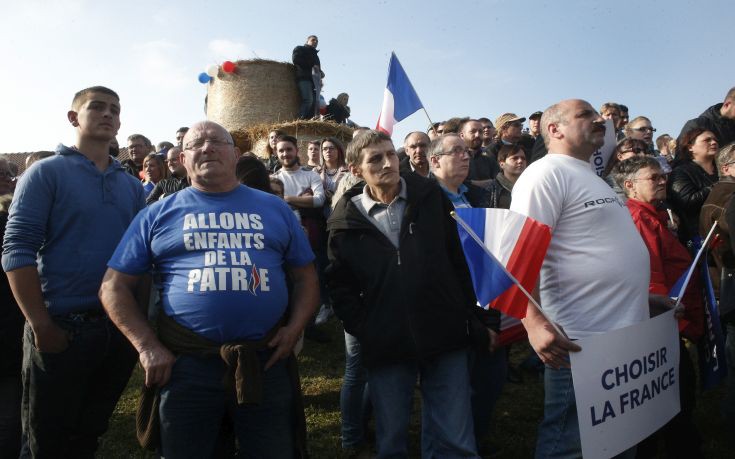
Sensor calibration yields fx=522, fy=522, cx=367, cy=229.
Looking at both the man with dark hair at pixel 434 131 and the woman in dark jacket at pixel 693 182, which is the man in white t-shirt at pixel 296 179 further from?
the woman in dark jacket at pixel 693 182

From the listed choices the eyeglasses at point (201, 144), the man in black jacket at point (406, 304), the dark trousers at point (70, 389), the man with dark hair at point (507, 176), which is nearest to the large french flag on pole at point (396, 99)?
the man with dark hair at point (507, 176)

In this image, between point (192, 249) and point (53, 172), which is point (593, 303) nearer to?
point (192, 249)

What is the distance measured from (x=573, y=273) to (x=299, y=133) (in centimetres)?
782

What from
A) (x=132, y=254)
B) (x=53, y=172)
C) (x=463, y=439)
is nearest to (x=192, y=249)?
(x=132, y=254)

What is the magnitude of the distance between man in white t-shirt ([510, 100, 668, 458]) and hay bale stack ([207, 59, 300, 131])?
9894mm

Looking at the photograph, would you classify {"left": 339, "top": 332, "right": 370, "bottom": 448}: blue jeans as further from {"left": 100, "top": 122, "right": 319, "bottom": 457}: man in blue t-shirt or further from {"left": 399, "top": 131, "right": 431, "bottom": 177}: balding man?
{"left": 399, "top": 131, "right": 431, "bottom": 177}: balding man

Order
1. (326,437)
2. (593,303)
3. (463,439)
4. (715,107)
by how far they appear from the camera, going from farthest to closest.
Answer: (715,107), (326,437), (463,439), (593,303)

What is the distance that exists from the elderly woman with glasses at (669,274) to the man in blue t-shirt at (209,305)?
237 cm

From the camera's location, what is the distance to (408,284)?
8.92ft

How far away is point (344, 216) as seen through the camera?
9.68 ft

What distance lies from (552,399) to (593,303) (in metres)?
0.50

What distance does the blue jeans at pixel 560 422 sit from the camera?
7.85 feet

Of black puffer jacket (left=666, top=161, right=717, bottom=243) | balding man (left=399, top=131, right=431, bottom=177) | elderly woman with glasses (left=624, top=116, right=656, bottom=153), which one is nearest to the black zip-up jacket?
balding man (left=399, top=131, right=431, bottom=177)

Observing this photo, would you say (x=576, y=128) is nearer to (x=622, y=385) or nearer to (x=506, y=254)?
(x=506, y=254)
